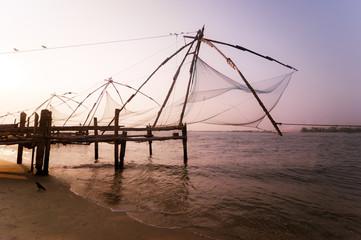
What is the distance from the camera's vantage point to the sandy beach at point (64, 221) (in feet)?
10.9

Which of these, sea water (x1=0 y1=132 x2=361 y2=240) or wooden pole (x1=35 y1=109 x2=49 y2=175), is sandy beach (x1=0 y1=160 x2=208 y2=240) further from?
wooden pole (x1=35 y1=109 x2=49 y2=175)

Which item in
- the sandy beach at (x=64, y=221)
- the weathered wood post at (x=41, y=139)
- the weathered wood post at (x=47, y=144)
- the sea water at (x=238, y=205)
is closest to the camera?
the sandy beach at (x=64, y=221)

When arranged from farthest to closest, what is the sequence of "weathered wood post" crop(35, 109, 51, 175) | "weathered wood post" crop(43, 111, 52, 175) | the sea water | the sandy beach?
"weathered wood post" crop(43, 111, 52, 175), "weathered wood post" crop(35, 109, 51, 175), the sea water, the sandy beach

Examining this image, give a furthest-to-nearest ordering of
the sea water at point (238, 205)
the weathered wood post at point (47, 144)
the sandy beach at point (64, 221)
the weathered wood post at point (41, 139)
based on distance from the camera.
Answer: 1. the weathered wood post at point (47, 144)
2. the weathered wood post at point (41, 139)
3. the sea water at point (238, 205)
4. the sandy beach at point (64, 221)

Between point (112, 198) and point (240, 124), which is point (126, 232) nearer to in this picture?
point (112, 198)

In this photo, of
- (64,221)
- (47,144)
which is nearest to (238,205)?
(64,221)

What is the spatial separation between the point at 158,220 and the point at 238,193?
3.78m

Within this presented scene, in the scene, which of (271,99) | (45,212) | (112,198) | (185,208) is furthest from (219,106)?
(45,212)

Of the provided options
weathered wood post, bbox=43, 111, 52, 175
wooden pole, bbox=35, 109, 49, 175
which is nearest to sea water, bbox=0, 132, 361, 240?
weathered wood post, bbox=43, 111, 52, 175

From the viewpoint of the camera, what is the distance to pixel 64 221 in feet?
12.5

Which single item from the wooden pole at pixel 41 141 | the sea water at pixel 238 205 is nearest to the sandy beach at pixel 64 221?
the sea water at pixel 238 205

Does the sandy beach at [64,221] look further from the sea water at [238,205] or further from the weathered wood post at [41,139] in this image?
the weathered wood post at [41,139]

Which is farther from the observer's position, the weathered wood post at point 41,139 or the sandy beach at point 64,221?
the weathered wood post at point 41,139

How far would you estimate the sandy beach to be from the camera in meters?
3.32
